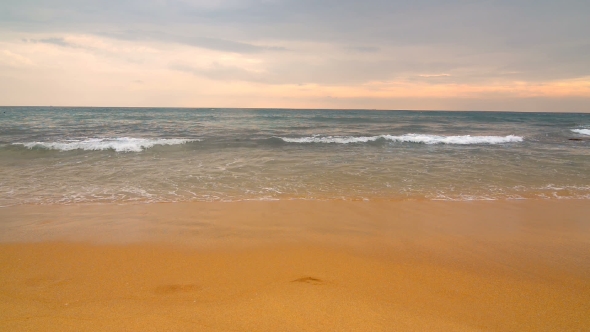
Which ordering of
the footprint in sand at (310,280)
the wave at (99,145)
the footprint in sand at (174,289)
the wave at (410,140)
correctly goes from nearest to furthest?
the footprint in sand at (174,289), the footprint in sand at (310,280), the wave at (99,145), the wave at (410,140)

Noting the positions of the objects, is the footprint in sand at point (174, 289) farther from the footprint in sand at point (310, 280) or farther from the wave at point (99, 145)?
the wave at point (99, 145)

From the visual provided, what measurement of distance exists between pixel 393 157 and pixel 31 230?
Result: 37.7 feet

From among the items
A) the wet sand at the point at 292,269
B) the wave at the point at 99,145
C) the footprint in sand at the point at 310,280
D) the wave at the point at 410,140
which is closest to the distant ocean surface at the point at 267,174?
the wave at the point at 99,145

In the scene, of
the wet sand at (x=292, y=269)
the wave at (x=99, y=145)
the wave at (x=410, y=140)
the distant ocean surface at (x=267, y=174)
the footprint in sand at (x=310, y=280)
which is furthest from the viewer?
the wave at (x=410, y=140)

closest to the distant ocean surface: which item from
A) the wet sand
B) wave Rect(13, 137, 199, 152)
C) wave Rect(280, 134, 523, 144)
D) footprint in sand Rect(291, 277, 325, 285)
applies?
wave Rect(13, 137, 199, 152)

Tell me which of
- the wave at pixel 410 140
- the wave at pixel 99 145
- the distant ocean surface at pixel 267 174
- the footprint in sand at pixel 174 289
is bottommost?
the footprint in sand at pixel 174 289

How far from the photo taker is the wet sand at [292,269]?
2.68 metres

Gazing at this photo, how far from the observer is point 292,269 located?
3.58m

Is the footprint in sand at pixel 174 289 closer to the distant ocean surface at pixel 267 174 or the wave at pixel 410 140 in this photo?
the distant ocean surface at pixel 267 174

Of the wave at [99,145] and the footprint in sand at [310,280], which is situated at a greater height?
the wave at [99,145]

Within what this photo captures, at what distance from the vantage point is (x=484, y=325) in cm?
262

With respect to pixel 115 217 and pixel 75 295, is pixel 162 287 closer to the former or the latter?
pixel 75 295

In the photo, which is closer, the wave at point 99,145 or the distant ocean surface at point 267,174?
the distant ocean surface at point 267,174

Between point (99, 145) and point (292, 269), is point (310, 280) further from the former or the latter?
point (99, 145)
